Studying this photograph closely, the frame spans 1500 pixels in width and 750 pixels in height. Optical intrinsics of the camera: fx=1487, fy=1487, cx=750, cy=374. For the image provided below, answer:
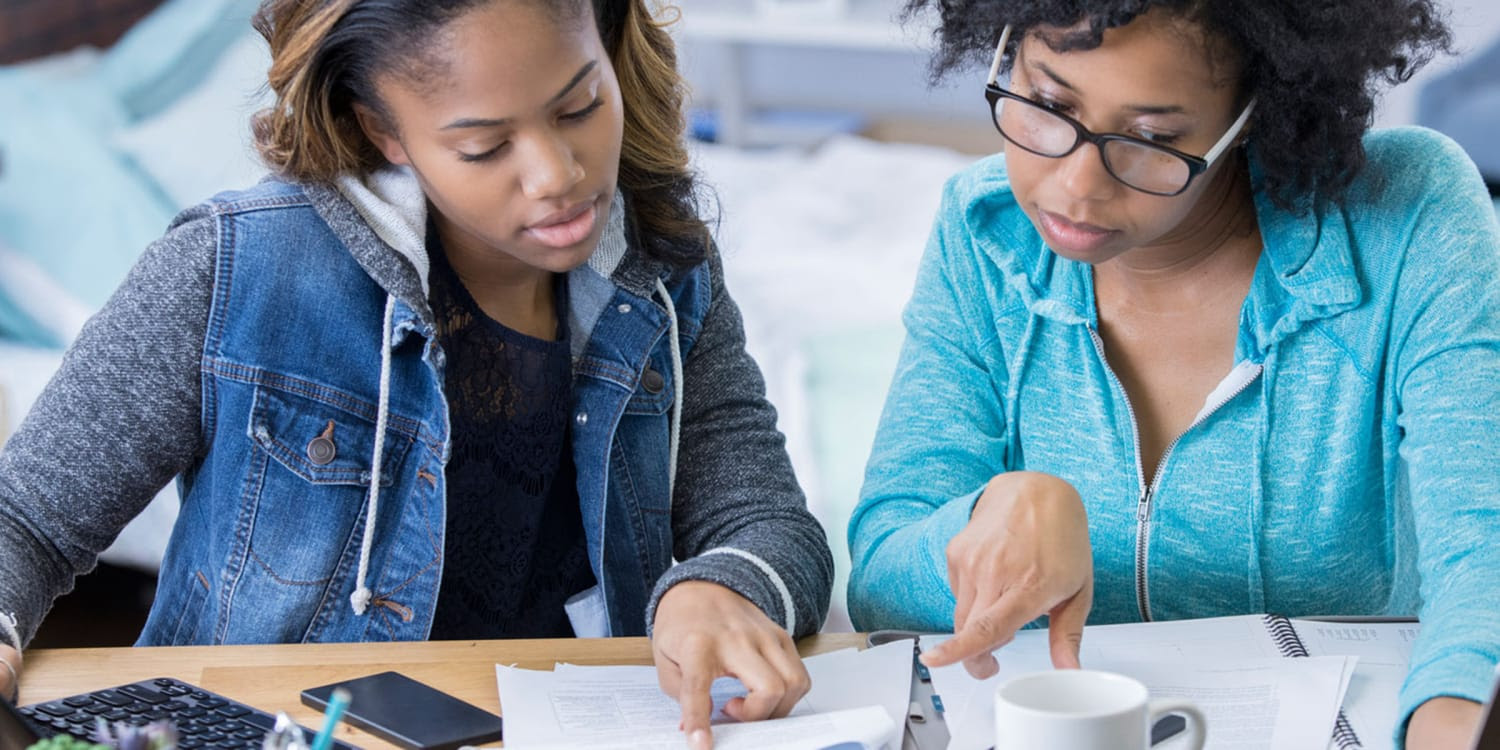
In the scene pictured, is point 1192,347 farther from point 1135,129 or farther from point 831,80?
point 831,80

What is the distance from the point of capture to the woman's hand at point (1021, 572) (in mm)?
902

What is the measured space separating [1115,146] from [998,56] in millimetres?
132

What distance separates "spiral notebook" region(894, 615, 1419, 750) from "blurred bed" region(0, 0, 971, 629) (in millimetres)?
948

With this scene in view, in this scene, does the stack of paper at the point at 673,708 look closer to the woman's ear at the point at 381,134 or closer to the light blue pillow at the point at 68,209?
the woman's ear at the point at 381,134

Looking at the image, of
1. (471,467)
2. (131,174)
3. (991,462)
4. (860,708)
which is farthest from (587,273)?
(131,174)

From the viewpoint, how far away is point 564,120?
1085 millimetres

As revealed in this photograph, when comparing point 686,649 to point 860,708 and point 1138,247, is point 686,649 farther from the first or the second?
point 1138,247

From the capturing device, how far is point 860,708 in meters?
0.92

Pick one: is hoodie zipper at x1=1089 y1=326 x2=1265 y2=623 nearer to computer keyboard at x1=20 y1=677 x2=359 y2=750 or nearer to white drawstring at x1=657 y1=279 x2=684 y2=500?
white drawstring at x1=657 y1=279 x2=684 y2=500

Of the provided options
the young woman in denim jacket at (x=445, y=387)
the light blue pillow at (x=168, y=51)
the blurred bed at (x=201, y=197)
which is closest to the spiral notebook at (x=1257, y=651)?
the young woman in denim jacket at (x=445, y=387)

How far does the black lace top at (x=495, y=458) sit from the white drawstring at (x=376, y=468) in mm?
60

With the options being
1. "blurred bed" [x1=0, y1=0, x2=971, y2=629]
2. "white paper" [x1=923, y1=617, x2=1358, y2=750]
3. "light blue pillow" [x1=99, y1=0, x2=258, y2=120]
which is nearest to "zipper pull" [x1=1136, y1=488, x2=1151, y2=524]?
"white paper" [x1=923, y1=617, x2=1358, y2=750]

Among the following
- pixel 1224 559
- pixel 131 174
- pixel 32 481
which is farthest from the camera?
pixel 131 174

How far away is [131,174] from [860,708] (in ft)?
7.40
